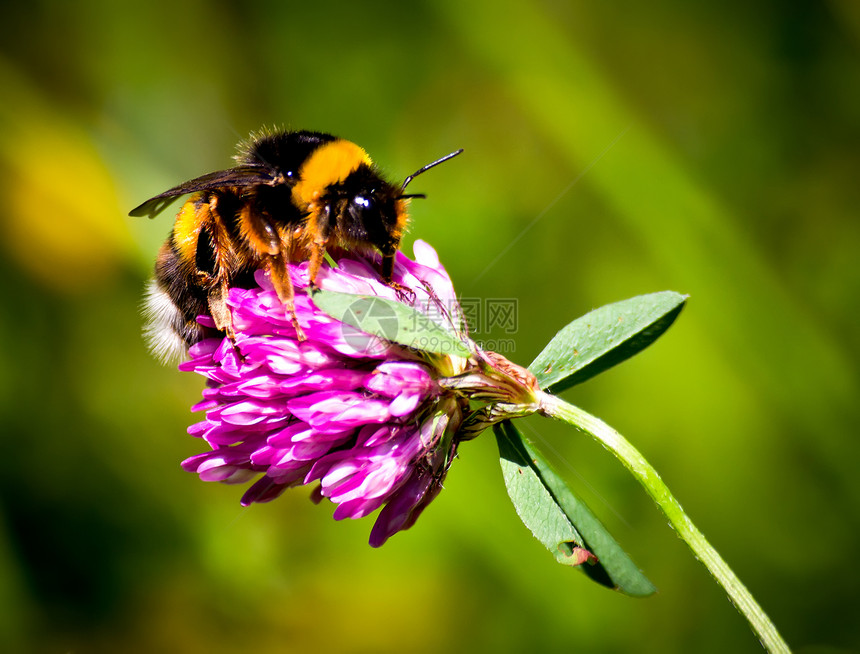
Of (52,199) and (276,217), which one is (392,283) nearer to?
(276,217)

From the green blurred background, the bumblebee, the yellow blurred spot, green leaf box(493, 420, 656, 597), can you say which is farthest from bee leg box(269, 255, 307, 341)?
the yellow blurred spot

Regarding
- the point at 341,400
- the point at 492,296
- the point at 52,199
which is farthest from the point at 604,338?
the point at 52,199

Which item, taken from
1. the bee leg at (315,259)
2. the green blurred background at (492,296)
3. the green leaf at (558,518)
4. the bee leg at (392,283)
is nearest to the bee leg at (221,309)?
the bee leg at (315,259)

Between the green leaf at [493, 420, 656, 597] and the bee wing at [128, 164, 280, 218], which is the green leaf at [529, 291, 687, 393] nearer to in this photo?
the green leaf at [493, 420, 656, 597]

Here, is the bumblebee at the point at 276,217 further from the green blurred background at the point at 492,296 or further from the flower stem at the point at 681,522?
the green blurred background at the point at 492,296

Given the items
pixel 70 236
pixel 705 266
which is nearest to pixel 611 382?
pixel 705 266

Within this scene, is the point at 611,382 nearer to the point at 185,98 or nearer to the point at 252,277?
the point at 252,277
